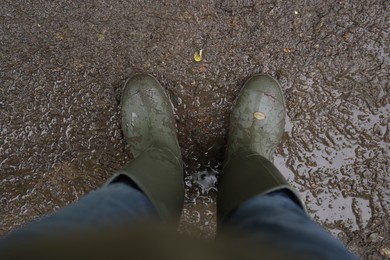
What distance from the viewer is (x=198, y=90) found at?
1.54 m

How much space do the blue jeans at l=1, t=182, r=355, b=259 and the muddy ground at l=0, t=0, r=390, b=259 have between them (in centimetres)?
45

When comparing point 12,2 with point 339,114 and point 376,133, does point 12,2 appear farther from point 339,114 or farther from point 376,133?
point 376,133

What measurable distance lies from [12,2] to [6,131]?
53 cm

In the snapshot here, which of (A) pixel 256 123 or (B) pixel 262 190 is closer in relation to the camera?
(B) pixel 262 190

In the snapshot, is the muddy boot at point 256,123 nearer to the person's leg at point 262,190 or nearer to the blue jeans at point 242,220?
the person's leg at point 262,190

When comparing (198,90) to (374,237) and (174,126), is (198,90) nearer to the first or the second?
(174,126)

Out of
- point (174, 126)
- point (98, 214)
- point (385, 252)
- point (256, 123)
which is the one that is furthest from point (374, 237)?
point (98, 214)

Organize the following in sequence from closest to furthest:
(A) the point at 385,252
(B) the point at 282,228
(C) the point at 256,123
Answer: (B) the point at 282,228, (A) the point at 385,252, (C) the point at 256,123

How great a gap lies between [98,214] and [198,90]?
2.32ft

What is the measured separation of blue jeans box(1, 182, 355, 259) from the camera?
35.7 inches

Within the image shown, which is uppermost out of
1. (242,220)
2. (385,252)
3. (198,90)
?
(198,90)

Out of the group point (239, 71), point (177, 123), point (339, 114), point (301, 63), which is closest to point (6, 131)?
point (177, 123)

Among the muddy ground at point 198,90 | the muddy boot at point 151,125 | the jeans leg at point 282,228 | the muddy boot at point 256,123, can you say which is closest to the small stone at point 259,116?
the muddy boot at point 256,123

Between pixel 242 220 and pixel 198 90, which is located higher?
pixel 198 90
